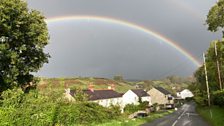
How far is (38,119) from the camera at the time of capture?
31.7 m

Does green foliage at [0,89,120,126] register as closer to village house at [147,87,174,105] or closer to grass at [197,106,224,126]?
grass at [197,106,224,126]

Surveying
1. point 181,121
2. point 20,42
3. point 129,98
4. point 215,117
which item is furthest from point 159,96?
point 20,42

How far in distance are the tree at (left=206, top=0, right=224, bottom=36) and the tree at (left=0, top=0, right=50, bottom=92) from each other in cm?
2330

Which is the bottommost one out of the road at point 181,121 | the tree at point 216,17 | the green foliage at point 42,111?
the road at point 181,121

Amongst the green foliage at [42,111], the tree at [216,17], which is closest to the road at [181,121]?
the green foliage at [42,111]

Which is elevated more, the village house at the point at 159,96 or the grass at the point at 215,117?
the village house at the point at 159,96

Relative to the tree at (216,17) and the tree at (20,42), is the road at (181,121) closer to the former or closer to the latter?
the tree at (216,17)

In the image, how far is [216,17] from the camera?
41406 mm

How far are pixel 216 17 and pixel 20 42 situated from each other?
27.2m

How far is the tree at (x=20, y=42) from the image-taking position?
39.2 m

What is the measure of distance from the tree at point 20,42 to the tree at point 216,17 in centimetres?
2330

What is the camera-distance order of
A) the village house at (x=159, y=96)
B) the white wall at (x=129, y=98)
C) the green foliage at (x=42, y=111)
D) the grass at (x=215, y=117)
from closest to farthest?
the green foliage at (x=42, y=111)
the grass at (x=215, y=117)
the white wall at (x=129, y=98)
the village house at (x=159, y=96)

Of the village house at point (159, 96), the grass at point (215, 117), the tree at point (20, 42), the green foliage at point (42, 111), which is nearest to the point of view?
the green foliage at point (42, 111)

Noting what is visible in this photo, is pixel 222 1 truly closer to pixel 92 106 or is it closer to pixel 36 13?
pixel 92 106
